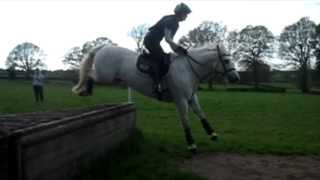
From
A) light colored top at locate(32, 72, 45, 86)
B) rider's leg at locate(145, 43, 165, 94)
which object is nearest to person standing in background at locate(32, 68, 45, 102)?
light colored top at locate(32, 72, 45, 86)

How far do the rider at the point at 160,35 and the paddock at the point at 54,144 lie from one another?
112 cm

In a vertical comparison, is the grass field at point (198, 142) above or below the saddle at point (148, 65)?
below

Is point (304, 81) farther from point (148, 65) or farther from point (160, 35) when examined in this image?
point (148, 65)

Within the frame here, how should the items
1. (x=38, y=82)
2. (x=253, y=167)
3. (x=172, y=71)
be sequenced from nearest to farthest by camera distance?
(x=253, y=167) → (x=172, y=71) → (x=38, y=82)

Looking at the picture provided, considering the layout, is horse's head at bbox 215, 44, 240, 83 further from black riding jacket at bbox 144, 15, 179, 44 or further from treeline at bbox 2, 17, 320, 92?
treeline at bbox 2, 17, 320, 92

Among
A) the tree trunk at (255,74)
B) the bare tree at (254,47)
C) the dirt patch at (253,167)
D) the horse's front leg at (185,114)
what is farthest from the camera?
the bare tree at (254,47)

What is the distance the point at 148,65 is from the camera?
7.26 m

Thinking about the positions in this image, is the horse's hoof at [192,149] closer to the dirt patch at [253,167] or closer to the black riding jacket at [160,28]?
the dirt patch at [253,167]

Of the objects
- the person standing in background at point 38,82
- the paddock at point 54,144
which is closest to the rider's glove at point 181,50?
the paddock at point 54,144

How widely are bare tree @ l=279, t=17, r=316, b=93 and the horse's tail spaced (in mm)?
50888

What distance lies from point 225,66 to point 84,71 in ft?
7.90

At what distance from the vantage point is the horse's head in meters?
7.54

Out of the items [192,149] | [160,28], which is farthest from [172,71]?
[192,149]

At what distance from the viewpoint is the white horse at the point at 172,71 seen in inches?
290
